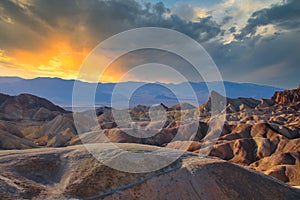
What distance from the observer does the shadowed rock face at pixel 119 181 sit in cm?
1073

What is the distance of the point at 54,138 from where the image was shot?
180 feet

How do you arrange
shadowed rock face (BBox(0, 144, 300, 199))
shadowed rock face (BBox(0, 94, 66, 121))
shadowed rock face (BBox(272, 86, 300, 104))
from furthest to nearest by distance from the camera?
1. shadowed rock face (BBox(272, 86, 300, 104))
2. shadowed rock face (BBox(0, 94, 66, 121))
3. shadowed rock face (BBox(0, 144, 300, 199))

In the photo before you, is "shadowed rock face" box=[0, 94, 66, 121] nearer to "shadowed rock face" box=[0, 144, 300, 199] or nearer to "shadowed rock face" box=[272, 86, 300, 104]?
"shadowed rock face" box=[0, 144, 300, 199]

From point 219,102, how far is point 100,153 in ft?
339

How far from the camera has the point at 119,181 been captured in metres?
11.6

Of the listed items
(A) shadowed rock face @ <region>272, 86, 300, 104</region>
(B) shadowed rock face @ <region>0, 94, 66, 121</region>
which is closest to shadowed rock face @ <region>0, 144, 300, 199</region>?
(B) shadowed rock face @ <region>0, 94, 66, 121</region>

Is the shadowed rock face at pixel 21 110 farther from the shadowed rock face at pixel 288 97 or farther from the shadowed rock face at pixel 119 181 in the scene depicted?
the shadowed rock face at pixel 288 97

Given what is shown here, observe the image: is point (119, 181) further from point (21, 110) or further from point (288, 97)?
point (288, 97)

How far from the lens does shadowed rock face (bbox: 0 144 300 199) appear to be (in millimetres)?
10727

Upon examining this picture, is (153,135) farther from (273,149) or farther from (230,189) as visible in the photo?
(230,189)

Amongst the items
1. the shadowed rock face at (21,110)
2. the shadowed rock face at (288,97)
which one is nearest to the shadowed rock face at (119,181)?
the shadowed rock face at (21,110)

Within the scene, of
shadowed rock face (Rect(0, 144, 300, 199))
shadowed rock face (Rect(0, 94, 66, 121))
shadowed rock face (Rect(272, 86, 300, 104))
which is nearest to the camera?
shadowed rock face (Rect(0, 144, 300, 199))

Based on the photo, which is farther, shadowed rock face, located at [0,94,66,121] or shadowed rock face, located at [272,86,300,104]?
shadowed rock face, located at [272,86,300,104]

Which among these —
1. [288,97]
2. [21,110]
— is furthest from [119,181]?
[288,97]
